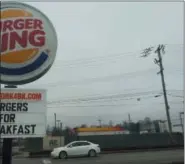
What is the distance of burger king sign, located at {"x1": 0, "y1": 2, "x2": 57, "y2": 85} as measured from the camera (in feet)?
23.6

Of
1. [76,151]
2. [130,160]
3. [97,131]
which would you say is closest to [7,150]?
[130,160]

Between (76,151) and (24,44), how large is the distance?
2324cm

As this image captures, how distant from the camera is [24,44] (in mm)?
7254

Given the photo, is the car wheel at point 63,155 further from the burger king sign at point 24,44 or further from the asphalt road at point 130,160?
the burger king sign at point 24,44

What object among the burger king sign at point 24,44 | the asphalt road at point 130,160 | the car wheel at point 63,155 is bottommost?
the asphalt road at point 130,160

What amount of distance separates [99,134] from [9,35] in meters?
38.7

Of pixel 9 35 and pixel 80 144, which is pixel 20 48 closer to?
pixel 9 35

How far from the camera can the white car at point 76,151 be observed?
29328 mm

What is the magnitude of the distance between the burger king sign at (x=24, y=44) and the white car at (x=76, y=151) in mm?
22542

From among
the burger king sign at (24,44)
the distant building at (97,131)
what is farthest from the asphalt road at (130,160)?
the distant building at (97,131)

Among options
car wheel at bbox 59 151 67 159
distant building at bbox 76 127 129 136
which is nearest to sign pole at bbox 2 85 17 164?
car wheel at bbox 59 151 67 159

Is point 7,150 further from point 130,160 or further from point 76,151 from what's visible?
point 76,151

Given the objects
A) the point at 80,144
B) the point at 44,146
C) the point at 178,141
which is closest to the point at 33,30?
the point at 80,144

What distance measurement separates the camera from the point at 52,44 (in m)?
7.48
